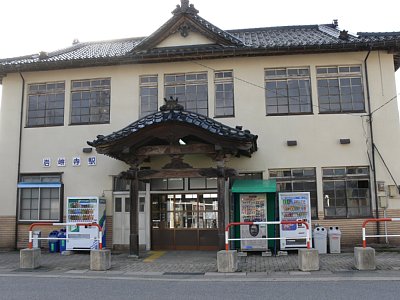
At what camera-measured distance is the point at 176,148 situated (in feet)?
42.0

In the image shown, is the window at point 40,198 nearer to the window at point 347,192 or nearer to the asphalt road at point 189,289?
the asphalt road at point 189,289

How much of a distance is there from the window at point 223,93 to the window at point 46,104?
6244 millimetres

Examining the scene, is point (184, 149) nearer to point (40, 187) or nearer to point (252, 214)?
point (252, 214)

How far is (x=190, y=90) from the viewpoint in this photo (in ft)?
51.6

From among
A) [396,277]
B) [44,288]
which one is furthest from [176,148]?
[396,277]

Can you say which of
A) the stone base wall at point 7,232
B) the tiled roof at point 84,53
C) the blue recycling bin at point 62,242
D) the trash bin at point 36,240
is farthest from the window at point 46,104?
the blue recycling bin at point 62,242

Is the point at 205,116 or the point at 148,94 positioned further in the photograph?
the point at 148,94

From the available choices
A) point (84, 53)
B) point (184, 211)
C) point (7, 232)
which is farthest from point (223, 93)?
point (7, 232)

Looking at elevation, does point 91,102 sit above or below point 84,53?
below

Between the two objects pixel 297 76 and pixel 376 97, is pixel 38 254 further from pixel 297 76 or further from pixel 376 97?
pixel 376 97

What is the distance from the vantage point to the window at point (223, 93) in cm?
1545

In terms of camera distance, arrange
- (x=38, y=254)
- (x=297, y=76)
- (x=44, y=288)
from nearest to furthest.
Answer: (x=44, y=288) < (x=38, y=254) < (x=297, y=76)

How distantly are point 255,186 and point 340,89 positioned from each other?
5044 mm

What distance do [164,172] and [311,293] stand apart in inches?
247
